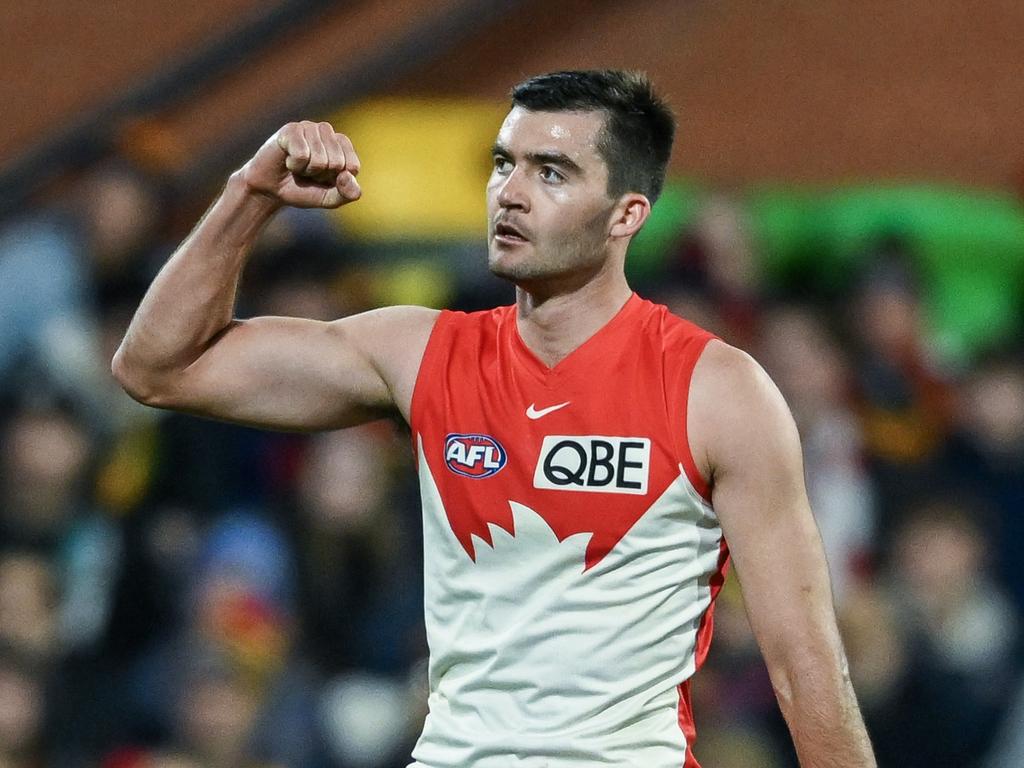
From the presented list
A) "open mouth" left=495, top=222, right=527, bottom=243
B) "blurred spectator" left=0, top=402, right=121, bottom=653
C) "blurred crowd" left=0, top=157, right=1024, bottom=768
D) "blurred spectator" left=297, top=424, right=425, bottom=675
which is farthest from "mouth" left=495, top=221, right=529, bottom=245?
"blurred spectator" left=0, top=402, right=121, bottom=653

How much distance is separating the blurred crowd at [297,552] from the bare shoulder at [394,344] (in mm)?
2026

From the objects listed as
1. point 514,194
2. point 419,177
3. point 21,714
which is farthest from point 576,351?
point 419,177

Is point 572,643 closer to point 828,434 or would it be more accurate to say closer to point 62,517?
point 62,517

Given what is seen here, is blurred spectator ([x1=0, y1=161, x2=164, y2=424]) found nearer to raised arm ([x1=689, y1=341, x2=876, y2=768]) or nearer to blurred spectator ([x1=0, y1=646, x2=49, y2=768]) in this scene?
blurred spectator ([x1=0, y1=646, x2=49, y2=768])

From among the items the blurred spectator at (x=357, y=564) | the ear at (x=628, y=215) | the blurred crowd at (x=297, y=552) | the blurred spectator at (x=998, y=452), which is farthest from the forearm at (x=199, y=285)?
the blurred spectator at (x=998, y=452)

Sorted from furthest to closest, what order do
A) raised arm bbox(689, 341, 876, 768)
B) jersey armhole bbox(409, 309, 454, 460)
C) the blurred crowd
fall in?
the blurred crowd, jersey armhole bbox(409, 309, 454, 460), raised arm bbox(689, 341, 876, 768)

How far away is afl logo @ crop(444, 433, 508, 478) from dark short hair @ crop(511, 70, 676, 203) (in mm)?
504

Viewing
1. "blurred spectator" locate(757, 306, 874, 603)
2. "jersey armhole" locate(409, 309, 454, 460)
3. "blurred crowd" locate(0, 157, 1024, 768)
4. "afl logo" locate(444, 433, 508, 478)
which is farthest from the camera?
"blurred spectator" locate(757, 306, 874, 603)

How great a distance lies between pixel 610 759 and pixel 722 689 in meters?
2.50

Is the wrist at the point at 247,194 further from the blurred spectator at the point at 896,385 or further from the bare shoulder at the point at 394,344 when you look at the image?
the blurred spectator at the point at 896,385

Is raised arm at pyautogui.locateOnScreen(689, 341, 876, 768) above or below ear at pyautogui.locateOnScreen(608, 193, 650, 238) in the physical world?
below

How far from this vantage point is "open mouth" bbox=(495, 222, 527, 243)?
10.1 feet

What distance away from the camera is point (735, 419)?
294 cm

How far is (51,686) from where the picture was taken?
17.2 ft
